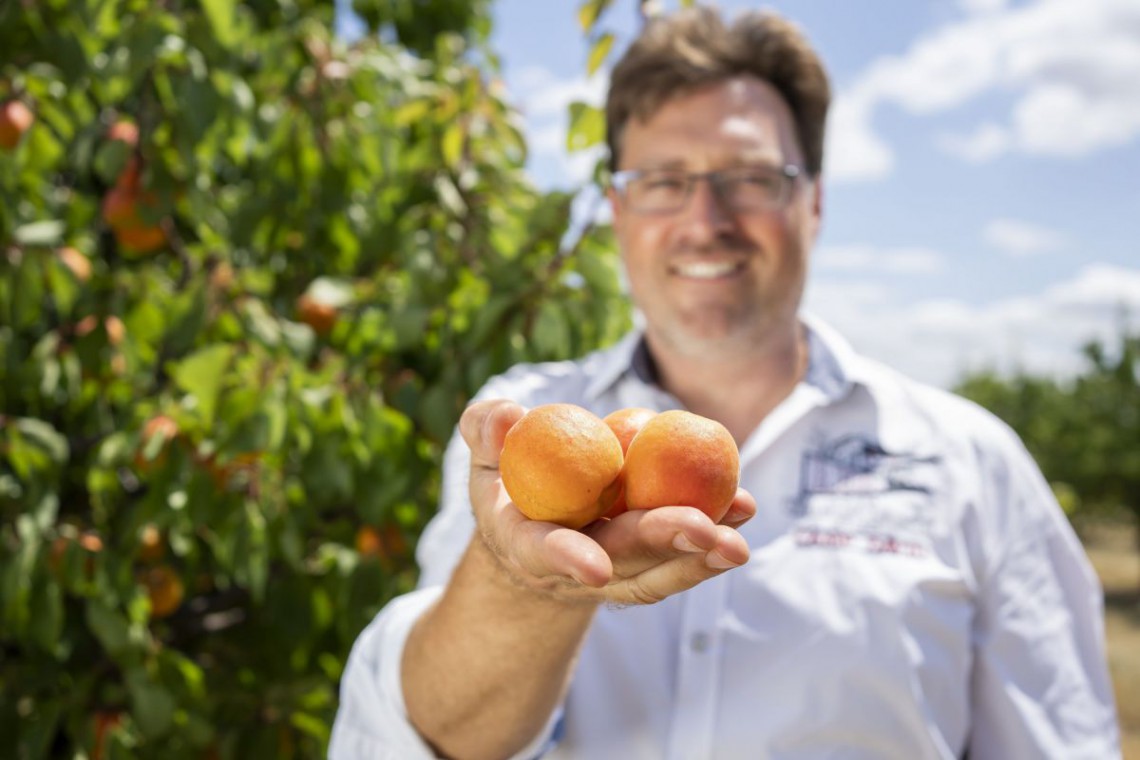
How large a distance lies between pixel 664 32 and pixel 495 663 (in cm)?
131

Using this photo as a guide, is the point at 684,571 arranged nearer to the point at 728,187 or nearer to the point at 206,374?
the point at 728,187

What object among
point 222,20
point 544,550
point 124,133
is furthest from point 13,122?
point 544,550

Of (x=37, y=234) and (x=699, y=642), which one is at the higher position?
(x=37, y=234)

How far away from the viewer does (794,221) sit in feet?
6.54

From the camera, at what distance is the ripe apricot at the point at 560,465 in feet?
3.53

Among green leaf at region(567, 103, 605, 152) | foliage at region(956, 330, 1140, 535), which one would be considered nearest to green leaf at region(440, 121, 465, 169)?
green leaf at region(567, 103, 605, 152)

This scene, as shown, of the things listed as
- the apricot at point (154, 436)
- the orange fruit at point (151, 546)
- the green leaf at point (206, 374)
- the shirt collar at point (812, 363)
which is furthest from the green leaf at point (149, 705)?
the shirt collar at point (812, 363)

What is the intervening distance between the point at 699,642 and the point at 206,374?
111 centimetres

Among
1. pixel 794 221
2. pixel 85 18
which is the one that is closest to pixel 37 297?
pixel 85 18

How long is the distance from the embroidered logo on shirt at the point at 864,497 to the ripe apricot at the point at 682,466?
2.33ft

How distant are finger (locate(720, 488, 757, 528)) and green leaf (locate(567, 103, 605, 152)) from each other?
1.40m

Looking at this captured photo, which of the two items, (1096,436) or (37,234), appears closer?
(37,234)

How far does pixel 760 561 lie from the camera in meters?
1.77

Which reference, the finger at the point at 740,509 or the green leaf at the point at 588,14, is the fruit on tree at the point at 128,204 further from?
the finger at the point at 740,509
